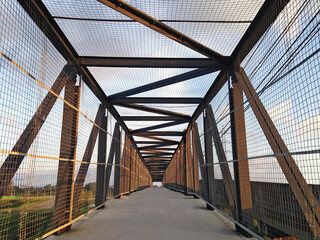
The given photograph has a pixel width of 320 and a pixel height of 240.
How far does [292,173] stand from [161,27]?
127 inches

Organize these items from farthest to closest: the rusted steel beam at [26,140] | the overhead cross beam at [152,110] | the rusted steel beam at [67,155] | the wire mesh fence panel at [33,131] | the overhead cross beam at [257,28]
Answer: the overhead cross beam at [152,110]
the rusted steel beam at [67,155]
the overhead cross beam at [257,28]
the rusted steel beam at [26,140]
the wire mesh fence panel at [33,131]

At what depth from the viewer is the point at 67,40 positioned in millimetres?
4789

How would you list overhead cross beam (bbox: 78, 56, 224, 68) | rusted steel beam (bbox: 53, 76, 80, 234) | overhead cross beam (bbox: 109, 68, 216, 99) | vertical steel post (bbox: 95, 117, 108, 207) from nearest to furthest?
rusted steel beam (bbox: 53, 76, 80, 234) → overhead cross beam (bbox: 78, 56, 224, 68) → overhead cross beam (bbox: 109, 68, 216, 99) → vertical steel post (bbox: 95, 117, 108, 207)

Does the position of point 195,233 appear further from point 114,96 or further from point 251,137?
point 114,96

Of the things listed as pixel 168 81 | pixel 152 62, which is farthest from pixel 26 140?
pixel 168 81

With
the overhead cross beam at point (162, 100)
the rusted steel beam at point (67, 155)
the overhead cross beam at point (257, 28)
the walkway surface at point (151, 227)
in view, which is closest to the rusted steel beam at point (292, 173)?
the overhead cross beam at point (257, 28)

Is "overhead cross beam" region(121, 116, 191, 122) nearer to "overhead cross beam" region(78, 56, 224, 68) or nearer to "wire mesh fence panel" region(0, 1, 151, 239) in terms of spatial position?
"overhead cross beam" region(78, 56, 224, 68)

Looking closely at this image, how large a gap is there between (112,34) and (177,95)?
13.4ft

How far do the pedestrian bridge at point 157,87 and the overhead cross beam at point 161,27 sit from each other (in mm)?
20

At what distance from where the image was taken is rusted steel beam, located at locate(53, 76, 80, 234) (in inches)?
168

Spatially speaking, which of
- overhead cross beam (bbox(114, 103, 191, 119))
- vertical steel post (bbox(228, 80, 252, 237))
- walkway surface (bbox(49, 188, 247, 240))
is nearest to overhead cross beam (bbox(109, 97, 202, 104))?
overhead cross beam (bbox(114, 103, 191, 119))

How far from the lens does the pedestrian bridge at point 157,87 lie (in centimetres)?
255

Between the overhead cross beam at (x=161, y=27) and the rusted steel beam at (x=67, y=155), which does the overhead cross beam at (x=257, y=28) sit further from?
the rusted steel beam at (x=67, y=155)

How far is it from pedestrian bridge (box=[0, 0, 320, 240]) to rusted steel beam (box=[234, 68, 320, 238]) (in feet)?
0.04
